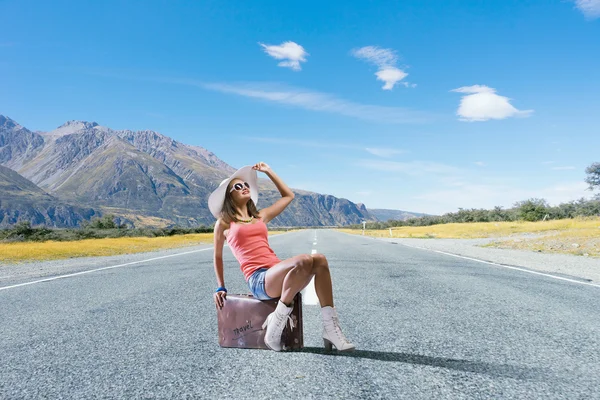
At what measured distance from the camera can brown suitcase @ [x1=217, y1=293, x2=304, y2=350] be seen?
11.5ft

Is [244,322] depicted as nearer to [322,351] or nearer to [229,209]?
[322,351]

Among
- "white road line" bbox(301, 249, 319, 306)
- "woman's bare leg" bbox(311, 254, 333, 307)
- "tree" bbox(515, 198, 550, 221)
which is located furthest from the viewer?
"tree" bbox(515, 198, 550, 221)

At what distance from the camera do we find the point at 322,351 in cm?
346

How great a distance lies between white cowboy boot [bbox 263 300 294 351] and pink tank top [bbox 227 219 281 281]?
0.41m

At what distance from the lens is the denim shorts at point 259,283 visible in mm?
3471

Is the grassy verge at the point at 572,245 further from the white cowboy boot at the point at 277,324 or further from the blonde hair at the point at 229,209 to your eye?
the blonde hair at the point at 229,209

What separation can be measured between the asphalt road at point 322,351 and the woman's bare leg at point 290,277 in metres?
0.48

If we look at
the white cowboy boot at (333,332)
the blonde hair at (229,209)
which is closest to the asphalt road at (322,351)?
the white cowboy boot at (333,332)

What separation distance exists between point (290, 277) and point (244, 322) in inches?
23.5

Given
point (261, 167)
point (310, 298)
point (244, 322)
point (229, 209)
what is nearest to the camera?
point (244, 322)

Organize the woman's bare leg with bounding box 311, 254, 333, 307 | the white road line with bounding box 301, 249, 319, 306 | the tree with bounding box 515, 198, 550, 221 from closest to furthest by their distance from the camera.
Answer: the woman's bare leg with bounding box 311, 254, 333, 307, the white road line with bounding box 301, 249, 319, 306, the tree with bounding box 515, 198, 550, 221

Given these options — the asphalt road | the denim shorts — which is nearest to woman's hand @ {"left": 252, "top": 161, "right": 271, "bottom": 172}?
the denim shorts

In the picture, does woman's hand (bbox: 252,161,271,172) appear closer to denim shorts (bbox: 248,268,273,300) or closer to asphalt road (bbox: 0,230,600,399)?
denim shorts (bbox: 248,268,273,300)

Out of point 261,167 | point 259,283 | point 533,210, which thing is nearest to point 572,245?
point 261,167
